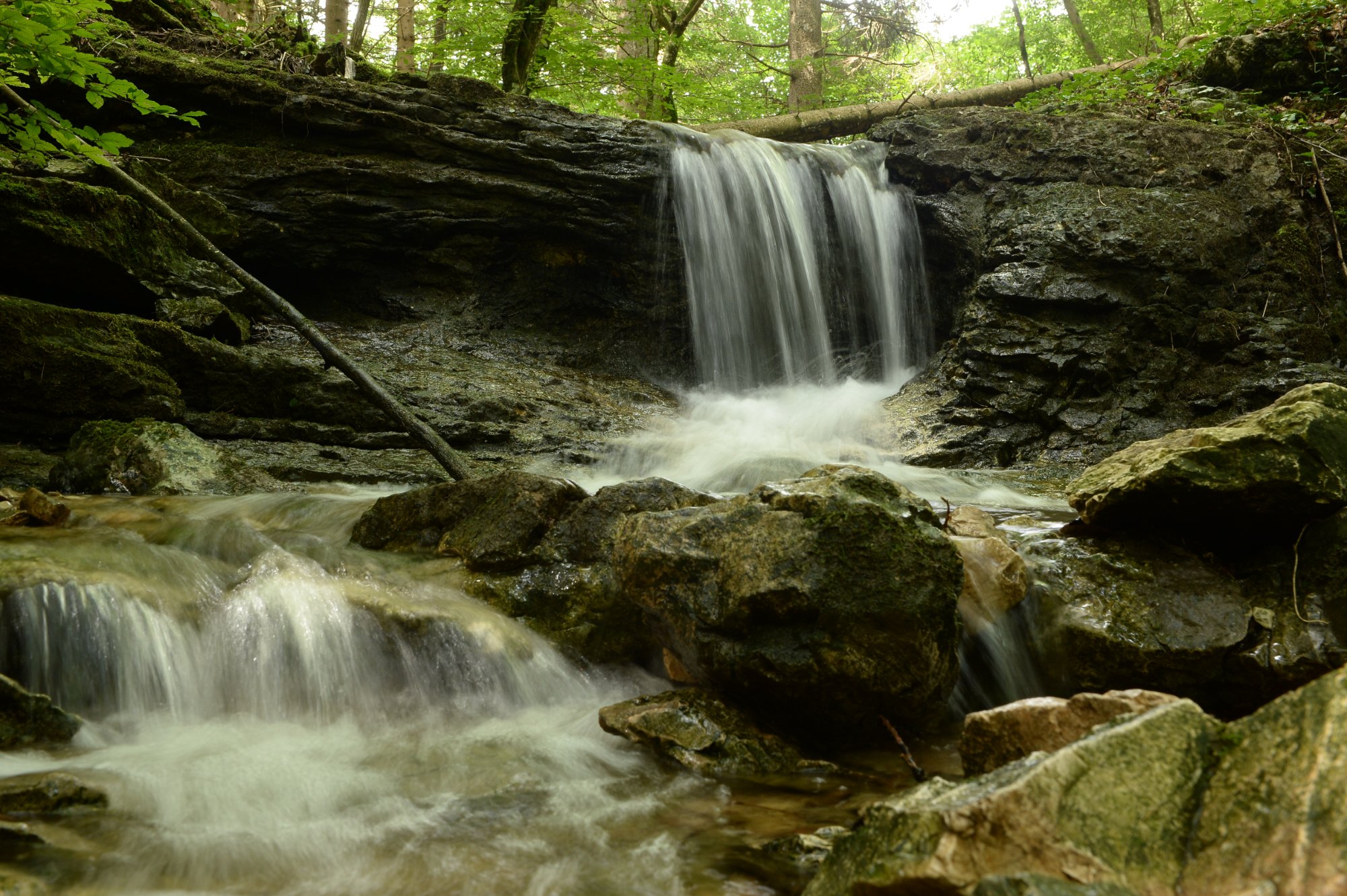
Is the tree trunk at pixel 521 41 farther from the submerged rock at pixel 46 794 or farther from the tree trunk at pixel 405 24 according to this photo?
the submerged rock at pixel 46 794

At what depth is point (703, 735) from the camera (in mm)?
3195

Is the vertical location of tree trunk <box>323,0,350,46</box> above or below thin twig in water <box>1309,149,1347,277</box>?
above

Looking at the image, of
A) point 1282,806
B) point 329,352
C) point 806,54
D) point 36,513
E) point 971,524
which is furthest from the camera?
point 806,54

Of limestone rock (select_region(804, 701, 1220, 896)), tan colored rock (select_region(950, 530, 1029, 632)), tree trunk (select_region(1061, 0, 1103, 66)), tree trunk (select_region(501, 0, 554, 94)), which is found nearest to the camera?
limestone rock (select_region(804, 701, 1220, 896))

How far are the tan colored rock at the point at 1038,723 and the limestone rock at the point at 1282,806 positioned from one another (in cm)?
64

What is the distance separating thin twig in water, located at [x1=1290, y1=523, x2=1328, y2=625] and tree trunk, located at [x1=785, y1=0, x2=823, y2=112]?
12.9m

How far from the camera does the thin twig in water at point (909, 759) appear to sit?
309 cm

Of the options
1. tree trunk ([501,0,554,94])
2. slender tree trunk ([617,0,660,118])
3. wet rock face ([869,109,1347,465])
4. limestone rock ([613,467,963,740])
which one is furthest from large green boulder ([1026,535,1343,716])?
slender tree trunk ([617,0,660,118])

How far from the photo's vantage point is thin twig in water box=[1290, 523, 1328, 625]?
372 centimetres

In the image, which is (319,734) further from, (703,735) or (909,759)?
(909,759)

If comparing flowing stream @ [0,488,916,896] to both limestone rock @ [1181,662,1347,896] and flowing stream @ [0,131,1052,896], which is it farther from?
limestone rock @ [1181,662,1347,896]

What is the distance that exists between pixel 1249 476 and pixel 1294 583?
1.97ft

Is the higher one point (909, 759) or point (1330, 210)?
point (1330, 210)

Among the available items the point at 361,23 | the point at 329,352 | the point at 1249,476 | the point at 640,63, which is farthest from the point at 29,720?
the point at 361,23
